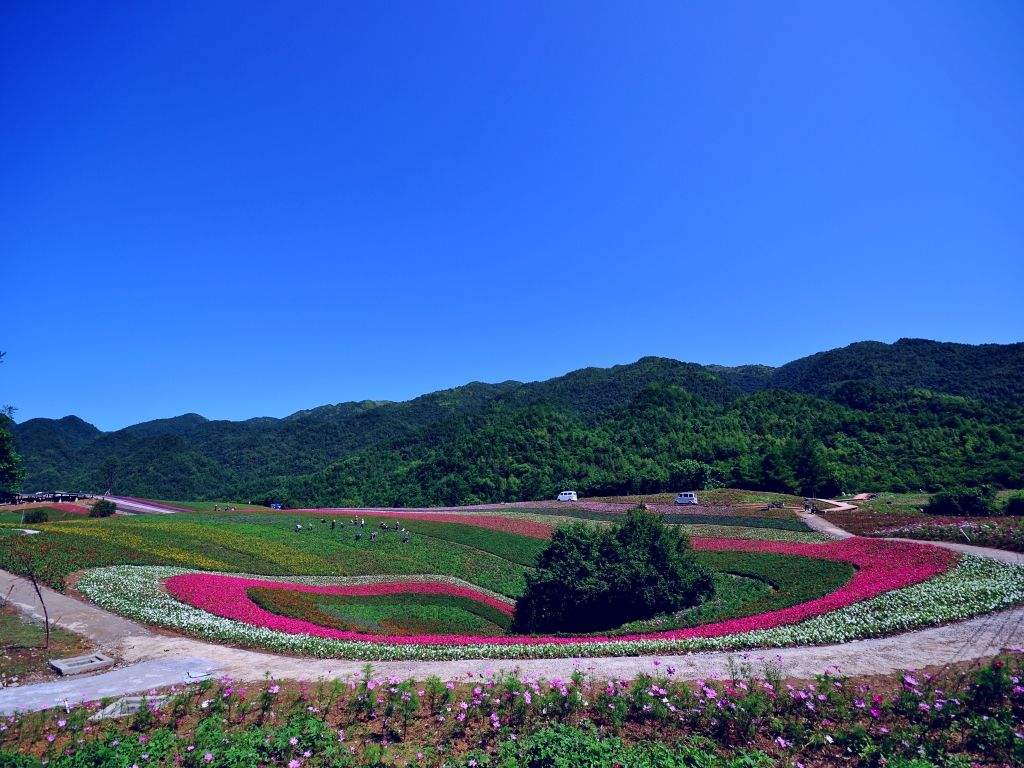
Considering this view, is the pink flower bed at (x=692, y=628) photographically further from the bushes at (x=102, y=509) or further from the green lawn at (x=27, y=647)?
the bushes at (x=102, y=509)

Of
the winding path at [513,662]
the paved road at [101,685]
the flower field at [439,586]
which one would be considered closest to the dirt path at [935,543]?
the flower field at [439,586]

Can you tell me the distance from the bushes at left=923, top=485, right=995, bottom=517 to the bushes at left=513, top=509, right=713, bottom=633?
21.0m

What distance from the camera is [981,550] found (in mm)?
21875

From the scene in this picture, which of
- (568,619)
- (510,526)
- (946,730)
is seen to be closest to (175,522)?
(510,526)

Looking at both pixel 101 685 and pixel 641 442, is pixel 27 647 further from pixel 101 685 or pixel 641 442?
pixel 641 442

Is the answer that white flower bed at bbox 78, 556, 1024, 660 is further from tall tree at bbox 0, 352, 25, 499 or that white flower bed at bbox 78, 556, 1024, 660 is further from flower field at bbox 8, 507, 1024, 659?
tall tree at bbox 0, 352, 25, 499

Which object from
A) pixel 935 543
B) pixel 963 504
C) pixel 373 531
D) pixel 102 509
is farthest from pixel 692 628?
pixel 102 509

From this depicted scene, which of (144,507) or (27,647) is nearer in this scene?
(27,647)

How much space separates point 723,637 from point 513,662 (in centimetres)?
556

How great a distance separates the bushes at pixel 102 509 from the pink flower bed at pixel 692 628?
25.9m

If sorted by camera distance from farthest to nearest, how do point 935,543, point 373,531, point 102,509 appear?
point 102,509 → point 373,531 → point 935,543

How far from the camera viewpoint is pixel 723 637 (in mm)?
13883

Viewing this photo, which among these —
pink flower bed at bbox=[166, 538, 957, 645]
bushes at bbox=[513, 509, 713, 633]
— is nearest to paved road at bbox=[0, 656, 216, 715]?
pink flower bed at bbox=[166, 538, 957, 645]

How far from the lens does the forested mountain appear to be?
5997 cm
